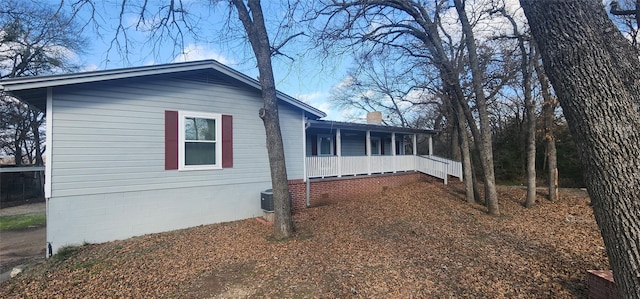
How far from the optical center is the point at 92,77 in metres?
5.78

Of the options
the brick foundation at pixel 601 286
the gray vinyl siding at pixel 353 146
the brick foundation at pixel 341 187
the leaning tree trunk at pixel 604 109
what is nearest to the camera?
the leaning tree trunk at pixel 604 109

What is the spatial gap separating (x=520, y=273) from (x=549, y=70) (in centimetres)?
304

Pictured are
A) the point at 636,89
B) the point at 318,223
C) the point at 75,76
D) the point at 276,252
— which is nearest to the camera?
the point at 636,89

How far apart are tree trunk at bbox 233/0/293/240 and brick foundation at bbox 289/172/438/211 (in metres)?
3.14

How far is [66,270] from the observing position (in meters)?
4.62

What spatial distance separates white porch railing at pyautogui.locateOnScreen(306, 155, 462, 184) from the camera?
10367mm

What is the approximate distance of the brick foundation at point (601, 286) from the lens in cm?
277

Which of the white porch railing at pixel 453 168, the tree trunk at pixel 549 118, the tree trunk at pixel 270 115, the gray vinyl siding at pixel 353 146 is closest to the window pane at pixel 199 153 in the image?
the tree trunk at pixel 270 115

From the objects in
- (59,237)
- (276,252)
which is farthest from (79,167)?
(276,252)

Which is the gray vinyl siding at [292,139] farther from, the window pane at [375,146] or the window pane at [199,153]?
the window pane at [375,146]

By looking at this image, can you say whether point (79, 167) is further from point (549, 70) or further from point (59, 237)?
point (549, 70)

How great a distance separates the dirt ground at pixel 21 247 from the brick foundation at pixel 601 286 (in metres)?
8.27

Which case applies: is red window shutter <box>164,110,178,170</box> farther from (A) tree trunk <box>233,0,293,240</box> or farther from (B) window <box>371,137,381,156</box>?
(B) window <box>371,137,381,156</box>

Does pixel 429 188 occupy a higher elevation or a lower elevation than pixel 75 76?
lower
